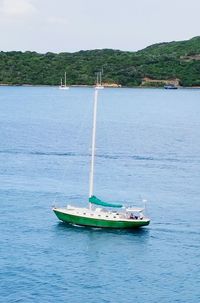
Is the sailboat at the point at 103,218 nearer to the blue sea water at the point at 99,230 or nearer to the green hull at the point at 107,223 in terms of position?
the green hull at the point at 107,223

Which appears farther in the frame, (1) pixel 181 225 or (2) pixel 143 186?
(2) pixel 143 186

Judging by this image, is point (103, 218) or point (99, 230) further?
point (99, 230)

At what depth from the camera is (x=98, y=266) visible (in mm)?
63281

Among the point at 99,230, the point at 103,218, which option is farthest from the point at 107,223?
the point at 99,230

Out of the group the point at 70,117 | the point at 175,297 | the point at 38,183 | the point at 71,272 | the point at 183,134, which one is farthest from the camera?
the point at 70,117

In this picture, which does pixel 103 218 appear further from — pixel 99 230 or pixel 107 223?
pixel 99 230

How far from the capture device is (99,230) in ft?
240

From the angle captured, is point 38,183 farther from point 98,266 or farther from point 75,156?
point 98,266

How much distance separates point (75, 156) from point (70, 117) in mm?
76589

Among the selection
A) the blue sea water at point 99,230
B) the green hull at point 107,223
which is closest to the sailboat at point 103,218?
the green hull at point 107,223

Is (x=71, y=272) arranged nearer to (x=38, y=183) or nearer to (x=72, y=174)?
(x=38, y=183)

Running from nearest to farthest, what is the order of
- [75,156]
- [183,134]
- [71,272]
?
[71,272], [75,156], [183,134]

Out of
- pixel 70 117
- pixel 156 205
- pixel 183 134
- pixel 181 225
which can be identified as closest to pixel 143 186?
pixel 156 205

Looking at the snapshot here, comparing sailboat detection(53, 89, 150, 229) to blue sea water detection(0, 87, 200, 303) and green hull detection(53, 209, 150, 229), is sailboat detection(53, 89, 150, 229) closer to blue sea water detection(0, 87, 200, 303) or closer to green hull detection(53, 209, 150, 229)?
green hull detection(53, 209, 150, 229)
